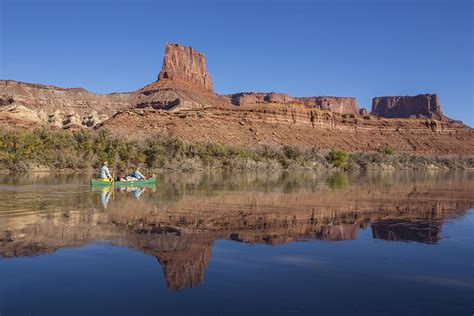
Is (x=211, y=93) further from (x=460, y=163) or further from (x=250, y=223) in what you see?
(x=250, y=223)

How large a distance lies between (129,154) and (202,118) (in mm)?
37035

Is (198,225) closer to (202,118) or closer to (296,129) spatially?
(202,118)

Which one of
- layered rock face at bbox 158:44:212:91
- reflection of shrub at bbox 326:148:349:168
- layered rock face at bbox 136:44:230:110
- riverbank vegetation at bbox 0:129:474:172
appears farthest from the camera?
layered rock face at bbox 158:44:212:91

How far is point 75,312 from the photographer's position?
517cm

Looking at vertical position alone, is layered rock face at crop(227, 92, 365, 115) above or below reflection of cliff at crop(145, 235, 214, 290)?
above

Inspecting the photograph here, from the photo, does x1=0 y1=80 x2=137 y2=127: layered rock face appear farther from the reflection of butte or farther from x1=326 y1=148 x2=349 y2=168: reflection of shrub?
the reflection of butte

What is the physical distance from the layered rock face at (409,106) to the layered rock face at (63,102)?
106 meters

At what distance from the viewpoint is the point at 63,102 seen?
388 ft

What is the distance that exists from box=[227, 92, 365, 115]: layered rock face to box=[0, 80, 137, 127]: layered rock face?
58078 mm

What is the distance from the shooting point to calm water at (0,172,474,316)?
5508 mm

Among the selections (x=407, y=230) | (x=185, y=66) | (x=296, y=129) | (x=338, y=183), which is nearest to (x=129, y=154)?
(x=338, y=183)

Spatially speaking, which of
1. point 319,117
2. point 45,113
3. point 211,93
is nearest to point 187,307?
point 319,117

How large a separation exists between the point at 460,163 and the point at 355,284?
78675 mm

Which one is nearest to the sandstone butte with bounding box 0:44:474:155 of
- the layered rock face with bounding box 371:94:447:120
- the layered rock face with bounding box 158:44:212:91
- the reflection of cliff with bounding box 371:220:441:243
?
the layered rock face with bounding box 158:44:212:91
